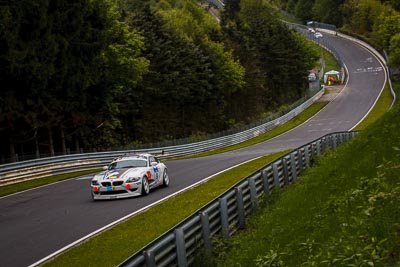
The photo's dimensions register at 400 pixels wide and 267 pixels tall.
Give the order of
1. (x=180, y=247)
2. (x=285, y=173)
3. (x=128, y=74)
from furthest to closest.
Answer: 1. (x=128, y=74)
2. (x=285, y=173)
3. (x=180, y=247)

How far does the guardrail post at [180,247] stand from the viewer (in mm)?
9344

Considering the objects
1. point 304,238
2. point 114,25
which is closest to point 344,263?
point 304,238

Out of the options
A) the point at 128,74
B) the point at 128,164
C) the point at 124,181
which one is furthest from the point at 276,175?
the point at 128,74

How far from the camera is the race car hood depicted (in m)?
19.9

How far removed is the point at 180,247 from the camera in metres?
9.39

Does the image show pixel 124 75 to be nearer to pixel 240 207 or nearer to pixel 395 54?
pixel 240 207

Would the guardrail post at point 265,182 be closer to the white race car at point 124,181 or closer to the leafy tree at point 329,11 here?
the white race car at point 124,181

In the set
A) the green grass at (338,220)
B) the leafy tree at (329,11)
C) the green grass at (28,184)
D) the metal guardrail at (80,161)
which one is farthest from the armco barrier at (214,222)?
the leafy tree at (329,11)

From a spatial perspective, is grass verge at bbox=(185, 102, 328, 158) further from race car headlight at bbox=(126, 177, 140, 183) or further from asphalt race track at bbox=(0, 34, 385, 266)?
race car headlight at bbox=(126, 177, 140, 183)

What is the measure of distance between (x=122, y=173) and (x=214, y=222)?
882cm

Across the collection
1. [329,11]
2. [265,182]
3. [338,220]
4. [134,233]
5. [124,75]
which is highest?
[329,11]

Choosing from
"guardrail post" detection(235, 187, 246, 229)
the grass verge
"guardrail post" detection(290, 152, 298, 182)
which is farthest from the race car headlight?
the grass verge

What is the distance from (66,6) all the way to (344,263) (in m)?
32.3

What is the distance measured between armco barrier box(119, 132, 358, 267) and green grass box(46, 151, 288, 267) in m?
1.84
